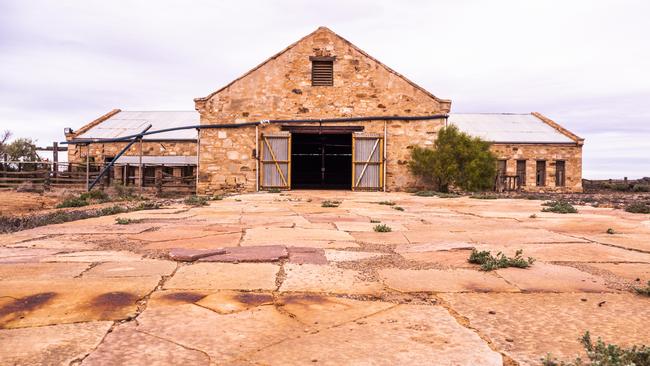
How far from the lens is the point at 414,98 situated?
1403 cm

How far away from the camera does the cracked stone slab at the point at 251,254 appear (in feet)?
9.38

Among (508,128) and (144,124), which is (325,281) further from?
(508,128)

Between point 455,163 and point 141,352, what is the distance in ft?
41.5

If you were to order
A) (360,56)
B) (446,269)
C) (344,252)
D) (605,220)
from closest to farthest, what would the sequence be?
(446,269) → (344,252) → (605,220) → (360,56)

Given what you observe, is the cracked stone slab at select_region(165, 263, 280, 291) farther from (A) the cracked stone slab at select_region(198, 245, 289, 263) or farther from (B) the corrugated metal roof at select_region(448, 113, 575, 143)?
(B) the corrugated metal roof at select_region(448, 113, 575, 143)

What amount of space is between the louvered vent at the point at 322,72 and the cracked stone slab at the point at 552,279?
11.9 meters

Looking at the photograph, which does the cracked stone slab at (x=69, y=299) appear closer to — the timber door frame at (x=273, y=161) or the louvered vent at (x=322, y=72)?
the timber door frame at (x=273, y=161)

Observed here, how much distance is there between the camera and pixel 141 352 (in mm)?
1395

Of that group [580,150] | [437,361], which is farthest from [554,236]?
[580,150]

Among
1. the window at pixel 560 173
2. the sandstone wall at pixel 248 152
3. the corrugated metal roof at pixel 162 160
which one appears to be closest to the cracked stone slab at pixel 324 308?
the sandstone wall at pixel 248 152

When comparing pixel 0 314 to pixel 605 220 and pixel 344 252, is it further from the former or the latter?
pixel 605 220

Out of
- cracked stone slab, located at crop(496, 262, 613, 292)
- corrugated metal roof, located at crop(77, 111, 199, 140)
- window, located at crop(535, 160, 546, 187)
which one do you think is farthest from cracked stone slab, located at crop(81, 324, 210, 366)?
window, located at crop(535, 160, 546, 187)

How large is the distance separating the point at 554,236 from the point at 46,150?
90.6 ft

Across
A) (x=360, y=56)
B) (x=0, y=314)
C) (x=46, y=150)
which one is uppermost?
(x=360, y=56)
